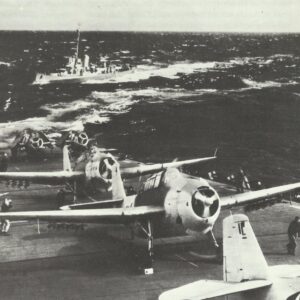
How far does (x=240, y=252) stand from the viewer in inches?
426

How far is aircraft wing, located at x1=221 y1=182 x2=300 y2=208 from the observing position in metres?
18.1

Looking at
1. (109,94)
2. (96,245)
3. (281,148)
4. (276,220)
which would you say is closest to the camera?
(96,245)

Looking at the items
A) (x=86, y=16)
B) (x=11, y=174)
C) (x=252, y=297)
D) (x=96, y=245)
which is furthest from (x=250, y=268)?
(x=86, y=16)

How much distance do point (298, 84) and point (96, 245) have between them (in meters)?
50.2

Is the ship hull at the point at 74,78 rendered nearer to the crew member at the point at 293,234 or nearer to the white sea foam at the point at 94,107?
the white sea foam at the point at 94,107

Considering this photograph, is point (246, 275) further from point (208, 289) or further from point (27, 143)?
point (27, 143)

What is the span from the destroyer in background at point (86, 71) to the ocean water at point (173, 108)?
78 cm

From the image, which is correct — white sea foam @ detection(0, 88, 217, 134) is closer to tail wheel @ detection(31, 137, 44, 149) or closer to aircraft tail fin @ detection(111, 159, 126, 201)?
tail wheel @ detection(31, 137, 44, 149)

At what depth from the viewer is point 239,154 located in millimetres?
50938

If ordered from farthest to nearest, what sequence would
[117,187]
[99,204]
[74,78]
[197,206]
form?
1. [74,78]
2. [117,187]
3. [99,204]
4. [197,206]

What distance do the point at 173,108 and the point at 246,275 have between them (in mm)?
52241

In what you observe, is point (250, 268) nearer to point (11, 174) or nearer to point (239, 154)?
point (11, 174)

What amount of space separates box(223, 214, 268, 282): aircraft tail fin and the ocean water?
34587mm

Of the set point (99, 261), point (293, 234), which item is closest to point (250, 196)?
point (293, 234)
